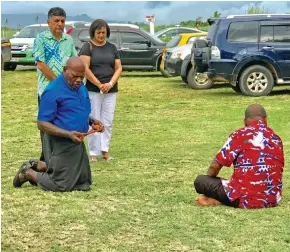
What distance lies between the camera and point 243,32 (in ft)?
57.0

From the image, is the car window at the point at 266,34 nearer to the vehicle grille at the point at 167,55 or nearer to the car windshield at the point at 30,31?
the vehicle grille at the point at 167,55

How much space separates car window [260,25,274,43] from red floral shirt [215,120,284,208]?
10990 mm

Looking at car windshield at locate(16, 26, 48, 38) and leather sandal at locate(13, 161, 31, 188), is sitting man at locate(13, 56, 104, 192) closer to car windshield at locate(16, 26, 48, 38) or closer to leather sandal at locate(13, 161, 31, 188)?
leather sandal at locate(13, 161, 31, 188)

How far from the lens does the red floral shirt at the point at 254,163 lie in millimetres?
6512

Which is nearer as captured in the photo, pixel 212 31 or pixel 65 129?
pixel 65 129

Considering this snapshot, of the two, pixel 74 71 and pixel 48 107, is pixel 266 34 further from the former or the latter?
pixel 48 107

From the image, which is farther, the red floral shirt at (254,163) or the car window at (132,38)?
the car window at (132,38)

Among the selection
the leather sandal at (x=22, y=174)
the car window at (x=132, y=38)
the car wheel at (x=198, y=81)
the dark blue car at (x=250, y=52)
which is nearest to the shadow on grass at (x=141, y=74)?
the car window at (x=132, y=38)

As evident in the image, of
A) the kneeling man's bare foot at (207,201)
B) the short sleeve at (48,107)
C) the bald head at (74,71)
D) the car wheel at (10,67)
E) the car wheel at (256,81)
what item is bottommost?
the car wheel at (10,67)

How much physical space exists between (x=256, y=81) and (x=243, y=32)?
1.16 m

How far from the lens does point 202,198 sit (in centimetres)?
685

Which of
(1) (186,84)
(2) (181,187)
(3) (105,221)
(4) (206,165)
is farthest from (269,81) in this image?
(3) (105,221)

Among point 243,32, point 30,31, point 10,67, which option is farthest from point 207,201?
point 30,31

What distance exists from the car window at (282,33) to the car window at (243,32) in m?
0.47
